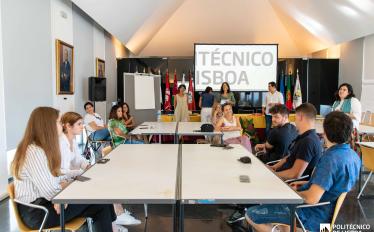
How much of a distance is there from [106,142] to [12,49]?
7.79 ft

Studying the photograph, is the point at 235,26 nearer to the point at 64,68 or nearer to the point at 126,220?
the point at 64,68

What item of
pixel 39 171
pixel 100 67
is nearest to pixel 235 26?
pixel 100 67

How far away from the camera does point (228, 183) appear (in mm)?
2256

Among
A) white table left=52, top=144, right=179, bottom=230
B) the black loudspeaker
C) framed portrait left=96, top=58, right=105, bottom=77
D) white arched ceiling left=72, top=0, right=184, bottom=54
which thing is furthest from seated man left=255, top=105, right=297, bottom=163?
framed portrait left=96, top=58, right=105, bottom=77

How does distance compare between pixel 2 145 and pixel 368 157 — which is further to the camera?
pixel 2 145

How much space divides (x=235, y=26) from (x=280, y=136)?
885 centimetres

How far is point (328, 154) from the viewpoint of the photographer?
209cm

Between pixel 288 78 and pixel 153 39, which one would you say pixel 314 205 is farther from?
pixel 153 39

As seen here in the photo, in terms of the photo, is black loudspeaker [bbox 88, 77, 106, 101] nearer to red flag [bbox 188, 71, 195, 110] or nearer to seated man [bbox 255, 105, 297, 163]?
red flag [bbox 188, 71, 195, 110]

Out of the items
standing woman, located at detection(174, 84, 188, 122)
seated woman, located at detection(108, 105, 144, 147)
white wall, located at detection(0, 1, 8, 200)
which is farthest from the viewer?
standing woman, located at detection(174, 84, 188, 122)

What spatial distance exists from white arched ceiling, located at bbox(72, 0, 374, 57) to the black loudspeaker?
1278 mm

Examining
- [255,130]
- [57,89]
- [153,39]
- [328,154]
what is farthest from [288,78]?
[328,154]

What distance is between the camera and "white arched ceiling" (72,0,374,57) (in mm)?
8602

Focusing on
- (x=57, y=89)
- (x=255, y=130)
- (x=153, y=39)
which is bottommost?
(x=255, y=130)
